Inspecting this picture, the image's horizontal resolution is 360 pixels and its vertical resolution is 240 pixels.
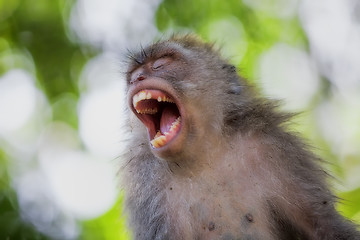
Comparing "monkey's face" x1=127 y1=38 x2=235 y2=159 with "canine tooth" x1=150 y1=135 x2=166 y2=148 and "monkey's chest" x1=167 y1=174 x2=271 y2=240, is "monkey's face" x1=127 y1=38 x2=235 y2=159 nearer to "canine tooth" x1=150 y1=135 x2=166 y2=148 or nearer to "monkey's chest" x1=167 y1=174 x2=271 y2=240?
"canine tooth" x1=150 y1=135 x2=166 y2=148

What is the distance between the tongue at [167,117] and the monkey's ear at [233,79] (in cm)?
45

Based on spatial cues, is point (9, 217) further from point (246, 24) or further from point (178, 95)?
point (246, 24)

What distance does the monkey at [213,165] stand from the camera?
3.55 meters

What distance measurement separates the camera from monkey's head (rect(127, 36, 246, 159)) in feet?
12.3

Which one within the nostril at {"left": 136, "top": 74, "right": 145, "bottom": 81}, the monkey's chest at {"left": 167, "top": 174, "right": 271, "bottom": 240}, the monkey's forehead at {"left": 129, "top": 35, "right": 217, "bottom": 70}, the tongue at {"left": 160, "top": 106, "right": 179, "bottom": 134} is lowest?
the monkey's chest at {"left": 167, "top": 174, "right": 271, "bottom": 240}

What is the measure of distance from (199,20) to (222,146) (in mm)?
4413

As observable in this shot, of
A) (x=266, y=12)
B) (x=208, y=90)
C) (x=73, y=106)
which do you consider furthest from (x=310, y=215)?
(x=73, y=106)

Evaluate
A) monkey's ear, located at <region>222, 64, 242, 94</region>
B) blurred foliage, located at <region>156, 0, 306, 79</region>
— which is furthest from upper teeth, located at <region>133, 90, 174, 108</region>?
blurred foliage, located at <region>156, 0, 306, 79</region>

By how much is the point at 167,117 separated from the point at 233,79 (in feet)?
2.08

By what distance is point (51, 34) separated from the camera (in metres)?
8.00

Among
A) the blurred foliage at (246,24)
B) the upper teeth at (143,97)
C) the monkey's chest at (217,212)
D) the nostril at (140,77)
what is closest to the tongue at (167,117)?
the upper teeth at (143,97)

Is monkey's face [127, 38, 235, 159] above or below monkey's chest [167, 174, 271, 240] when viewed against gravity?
above

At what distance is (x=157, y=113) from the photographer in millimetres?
3959

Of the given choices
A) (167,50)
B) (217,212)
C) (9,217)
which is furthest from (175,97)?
(9,217)
